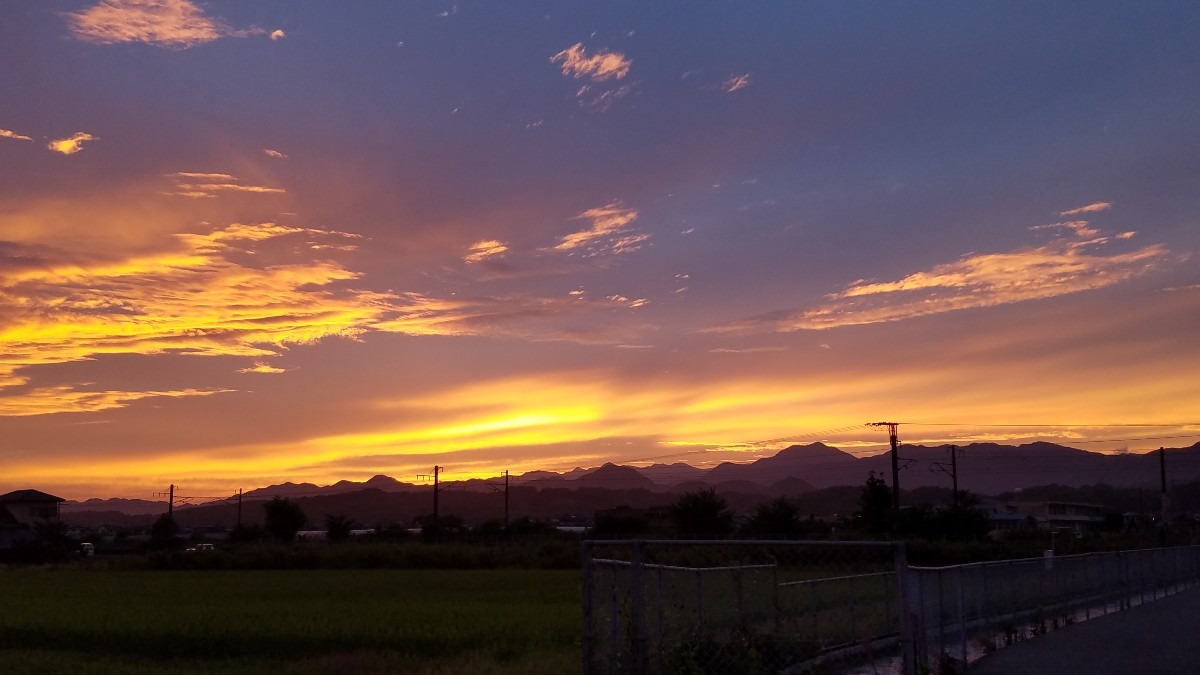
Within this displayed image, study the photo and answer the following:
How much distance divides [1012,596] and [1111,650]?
3.28m

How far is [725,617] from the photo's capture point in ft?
45.9

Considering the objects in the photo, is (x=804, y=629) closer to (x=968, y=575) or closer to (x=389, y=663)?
(x=968, y=575)

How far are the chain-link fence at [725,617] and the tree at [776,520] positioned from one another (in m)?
69.0

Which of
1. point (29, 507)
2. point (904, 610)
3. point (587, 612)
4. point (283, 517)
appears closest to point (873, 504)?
point (283, 517)

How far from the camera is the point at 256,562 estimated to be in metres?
76.4

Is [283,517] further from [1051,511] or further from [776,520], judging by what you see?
[1051,511]

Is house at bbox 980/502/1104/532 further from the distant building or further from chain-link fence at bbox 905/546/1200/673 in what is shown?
chain-link fence at bbox 905/546/1200/673

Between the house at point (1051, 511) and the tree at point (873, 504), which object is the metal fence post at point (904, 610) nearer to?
the tree at point (873, 504)

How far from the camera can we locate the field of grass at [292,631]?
912 inches

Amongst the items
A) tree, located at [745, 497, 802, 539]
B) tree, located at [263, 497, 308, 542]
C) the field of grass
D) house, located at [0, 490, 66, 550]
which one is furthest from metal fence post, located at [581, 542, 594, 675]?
house, located at [0, 490, 66, 550]

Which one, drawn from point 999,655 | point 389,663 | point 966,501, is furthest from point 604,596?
point 966,501

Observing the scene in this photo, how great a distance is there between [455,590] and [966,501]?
67.4 metres

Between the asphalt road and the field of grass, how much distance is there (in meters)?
7.39

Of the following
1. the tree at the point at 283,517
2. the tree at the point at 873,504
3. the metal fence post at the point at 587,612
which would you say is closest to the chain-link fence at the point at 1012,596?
the metal fence post at the point at 587,612
